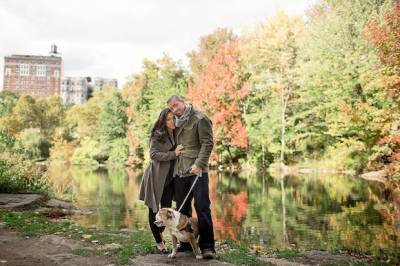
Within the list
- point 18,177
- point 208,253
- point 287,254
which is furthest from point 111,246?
point 18,177

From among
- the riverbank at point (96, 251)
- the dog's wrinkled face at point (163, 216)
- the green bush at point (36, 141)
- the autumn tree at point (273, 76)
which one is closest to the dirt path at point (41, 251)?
the riverbank at point (96, 251)

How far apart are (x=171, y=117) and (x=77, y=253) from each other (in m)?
2.19

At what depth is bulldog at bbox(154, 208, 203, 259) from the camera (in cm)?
532

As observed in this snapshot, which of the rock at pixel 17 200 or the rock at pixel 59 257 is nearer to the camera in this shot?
the rock at pixel 59 257

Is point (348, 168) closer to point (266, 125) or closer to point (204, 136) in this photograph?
point (266, 125)

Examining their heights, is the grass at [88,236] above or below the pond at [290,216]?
above

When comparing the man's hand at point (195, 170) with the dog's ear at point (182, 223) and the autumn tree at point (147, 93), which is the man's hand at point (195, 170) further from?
the autumn tree at point (147, 93)

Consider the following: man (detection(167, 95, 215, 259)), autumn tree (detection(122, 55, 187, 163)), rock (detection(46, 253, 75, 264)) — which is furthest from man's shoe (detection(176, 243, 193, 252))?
autumn tree (detection(122, 55, 187, 163))

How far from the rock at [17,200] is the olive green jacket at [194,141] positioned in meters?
6.10

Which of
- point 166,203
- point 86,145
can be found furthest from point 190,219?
point 86,145

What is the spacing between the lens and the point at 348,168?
92.6 ft

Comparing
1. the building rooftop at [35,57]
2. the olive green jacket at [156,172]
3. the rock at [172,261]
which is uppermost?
the building rooftop at [35,57]

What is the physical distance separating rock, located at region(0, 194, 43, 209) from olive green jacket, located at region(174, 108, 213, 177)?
610 centimetres

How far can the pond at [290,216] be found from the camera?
28.8 ft
